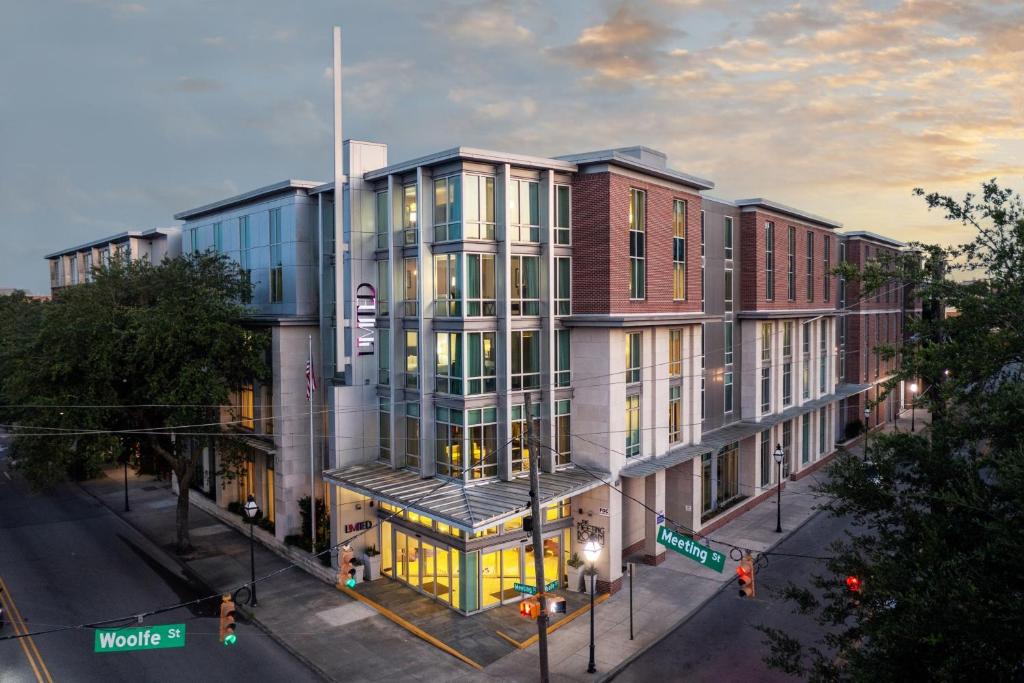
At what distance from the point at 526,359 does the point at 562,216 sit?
20.0 feet

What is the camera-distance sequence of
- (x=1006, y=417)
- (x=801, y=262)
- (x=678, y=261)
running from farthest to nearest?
(x=801, y=262) < (x=678, y=261) < (x=1006, y=417)

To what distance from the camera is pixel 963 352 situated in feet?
42.7

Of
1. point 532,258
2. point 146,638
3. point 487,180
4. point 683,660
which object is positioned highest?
point 487,180

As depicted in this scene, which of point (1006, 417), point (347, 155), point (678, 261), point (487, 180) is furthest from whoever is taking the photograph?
point (678, 261)

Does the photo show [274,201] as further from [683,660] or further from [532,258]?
[683,660]

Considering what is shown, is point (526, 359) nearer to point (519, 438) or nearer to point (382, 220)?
point (519, 438)

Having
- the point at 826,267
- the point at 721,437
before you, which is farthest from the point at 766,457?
the point at 826,267

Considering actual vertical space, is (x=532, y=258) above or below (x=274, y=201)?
below

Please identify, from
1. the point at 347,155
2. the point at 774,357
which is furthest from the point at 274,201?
the point at 774,357

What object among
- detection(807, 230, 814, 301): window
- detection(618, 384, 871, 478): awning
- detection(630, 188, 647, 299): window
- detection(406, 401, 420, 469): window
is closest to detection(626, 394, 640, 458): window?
detection(618, 384, 871, 478): awning

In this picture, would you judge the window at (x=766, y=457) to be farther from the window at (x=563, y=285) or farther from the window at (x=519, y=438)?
the window at (x=519, y=438)

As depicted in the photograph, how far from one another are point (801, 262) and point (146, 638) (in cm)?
4127

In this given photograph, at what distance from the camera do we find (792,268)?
140ft

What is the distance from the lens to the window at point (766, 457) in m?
39.8
